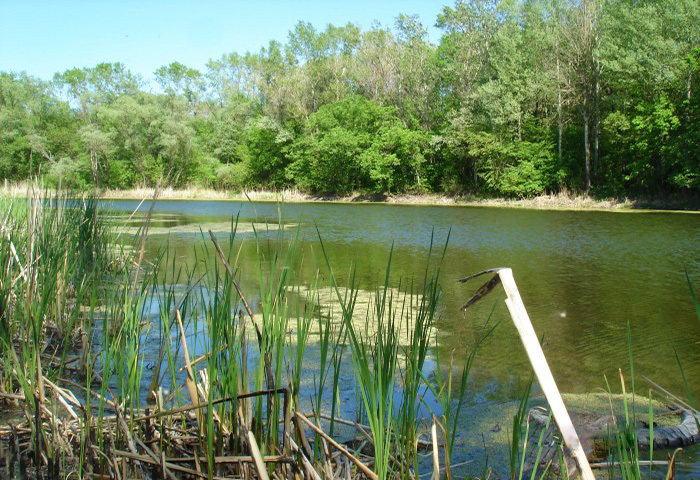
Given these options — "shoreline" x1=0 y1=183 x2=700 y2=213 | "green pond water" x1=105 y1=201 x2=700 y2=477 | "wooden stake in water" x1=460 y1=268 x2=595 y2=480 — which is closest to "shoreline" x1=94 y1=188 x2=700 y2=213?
"shoreline" x1=0 y1=183 x2=700 y2=213

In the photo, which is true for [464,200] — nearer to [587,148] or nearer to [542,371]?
[587,148]

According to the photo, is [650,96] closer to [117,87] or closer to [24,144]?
[24,144]

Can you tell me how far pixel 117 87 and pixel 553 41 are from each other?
48124mm

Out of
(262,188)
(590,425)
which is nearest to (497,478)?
(590,425)

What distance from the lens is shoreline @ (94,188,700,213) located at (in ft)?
84.9

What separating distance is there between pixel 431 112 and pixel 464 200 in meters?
9.01

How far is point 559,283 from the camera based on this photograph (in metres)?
8.96

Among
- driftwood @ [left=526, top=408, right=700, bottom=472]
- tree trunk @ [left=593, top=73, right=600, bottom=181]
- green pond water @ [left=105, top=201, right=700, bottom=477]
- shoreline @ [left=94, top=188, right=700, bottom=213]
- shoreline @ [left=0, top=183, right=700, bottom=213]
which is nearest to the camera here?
driftwood @ [left=526, top=408, right=700, bottom=472]

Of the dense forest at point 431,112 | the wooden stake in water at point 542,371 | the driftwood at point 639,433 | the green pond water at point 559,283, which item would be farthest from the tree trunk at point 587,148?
the wooden stake in water at point 542,371

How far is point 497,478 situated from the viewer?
107 inches

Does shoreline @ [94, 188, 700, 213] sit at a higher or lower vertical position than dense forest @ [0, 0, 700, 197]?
lower

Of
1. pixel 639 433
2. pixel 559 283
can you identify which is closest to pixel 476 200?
pixel 559 283

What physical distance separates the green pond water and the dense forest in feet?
29.0

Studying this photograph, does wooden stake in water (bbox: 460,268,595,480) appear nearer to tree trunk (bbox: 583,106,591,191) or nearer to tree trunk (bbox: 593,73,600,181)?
tree trunk (bbox: 583,106,591,191)
